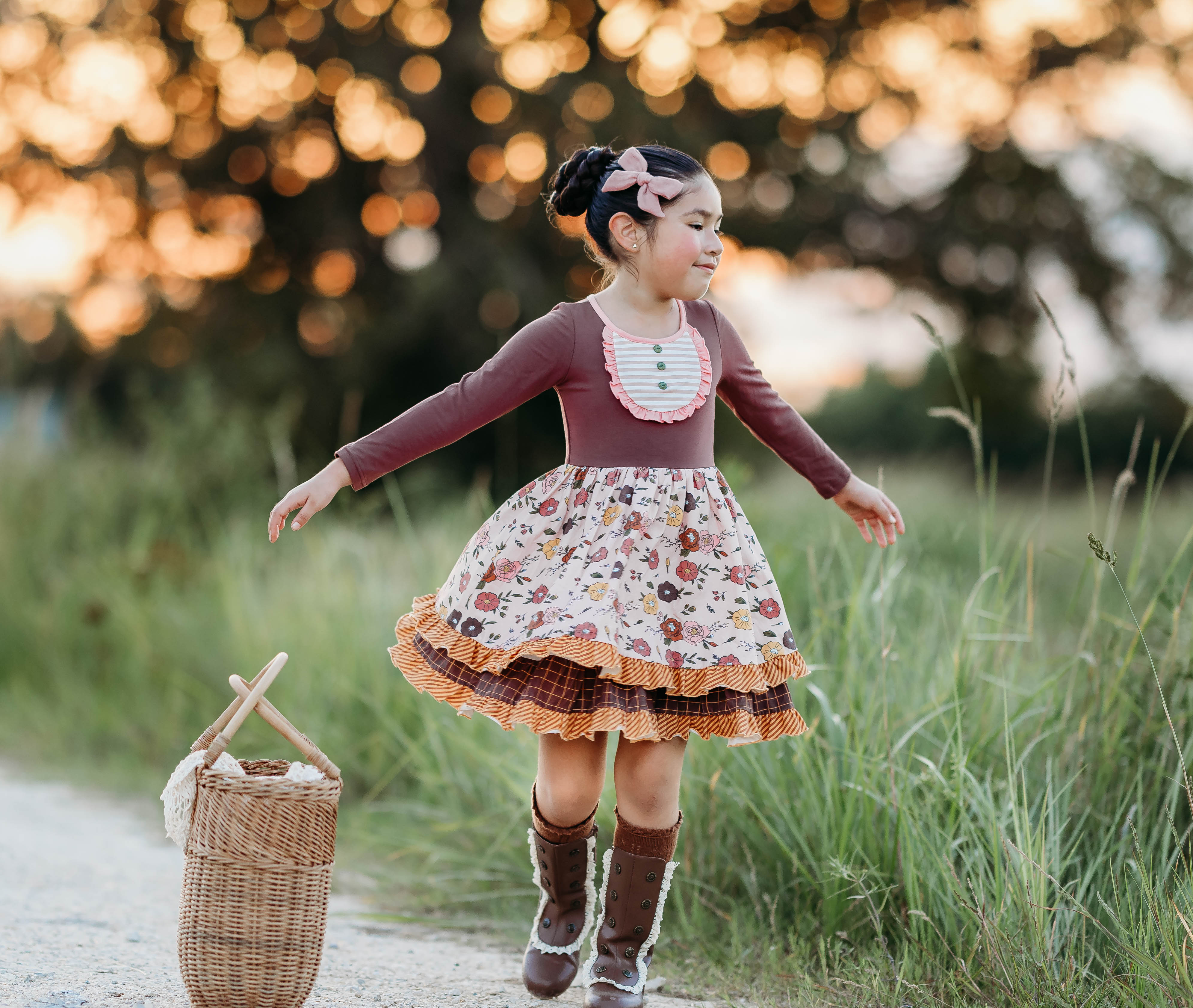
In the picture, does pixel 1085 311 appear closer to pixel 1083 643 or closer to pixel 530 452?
pixel 530 452

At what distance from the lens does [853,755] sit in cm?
258

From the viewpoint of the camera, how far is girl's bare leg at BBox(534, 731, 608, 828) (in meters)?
2.29

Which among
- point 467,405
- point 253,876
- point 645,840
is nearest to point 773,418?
point 467,405

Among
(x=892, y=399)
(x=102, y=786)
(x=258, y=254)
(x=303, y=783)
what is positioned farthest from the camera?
(x=892, y=399)

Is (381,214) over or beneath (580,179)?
over

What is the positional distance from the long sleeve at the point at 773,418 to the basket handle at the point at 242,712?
3.53ft

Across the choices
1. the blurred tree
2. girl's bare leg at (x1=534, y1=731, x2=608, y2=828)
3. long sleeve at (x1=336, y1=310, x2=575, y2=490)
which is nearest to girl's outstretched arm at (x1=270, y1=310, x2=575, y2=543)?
long sleeve at (x1=336, y1=310, x2=575, y2=490)

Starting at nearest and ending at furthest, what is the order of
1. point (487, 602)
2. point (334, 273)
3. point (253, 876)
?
point (253, 876) < point (487, 602) < point (334, 273)

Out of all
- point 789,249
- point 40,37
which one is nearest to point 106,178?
point 40,37

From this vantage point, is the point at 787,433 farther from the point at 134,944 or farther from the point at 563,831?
the point at 134,944

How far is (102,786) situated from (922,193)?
963 cm

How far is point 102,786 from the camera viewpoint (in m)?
4.41

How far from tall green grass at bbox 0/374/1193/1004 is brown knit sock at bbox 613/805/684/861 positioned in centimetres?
39

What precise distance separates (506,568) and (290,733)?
0.50 meters
